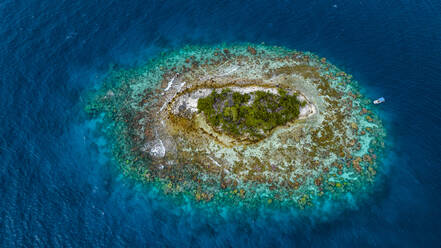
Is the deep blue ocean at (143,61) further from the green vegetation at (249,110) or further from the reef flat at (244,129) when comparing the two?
the green vegetation at (249,110)

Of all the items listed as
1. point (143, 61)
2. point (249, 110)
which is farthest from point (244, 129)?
point (143, 61)

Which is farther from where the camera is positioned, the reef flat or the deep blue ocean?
the reef flat

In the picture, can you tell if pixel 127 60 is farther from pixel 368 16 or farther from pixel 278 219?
pixel 368 16

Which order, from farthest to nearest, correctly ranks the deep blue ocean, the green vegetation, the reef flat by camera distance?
1. the green vegetation
2. the reef flat
3. the deep blue ocean

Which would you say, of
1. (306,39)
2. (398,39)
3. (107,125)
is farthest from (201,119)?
(398,39)

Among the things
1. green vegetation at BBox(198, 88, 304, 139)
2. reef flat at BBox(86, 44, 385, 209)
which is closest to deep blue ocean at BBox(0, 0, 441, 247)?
reef flat at BBox(86, 44, 385, 209)

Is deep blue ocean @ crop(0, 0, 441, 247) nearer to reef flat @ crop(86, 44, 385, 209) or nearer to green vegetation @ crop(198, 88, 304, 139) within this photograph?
reef flat @ crop(86, 44, 385, 209)

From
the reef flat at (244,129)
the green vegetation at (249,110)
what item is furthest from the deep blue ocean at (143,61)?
the green vegetation at (249,110)
